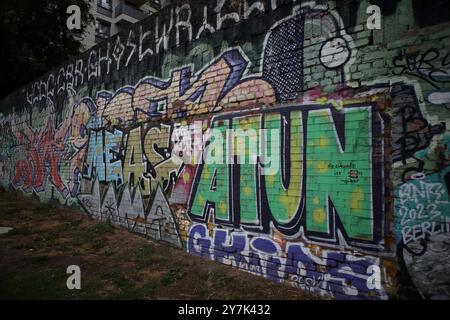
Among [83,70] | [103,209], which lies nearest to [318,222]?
[103,209]

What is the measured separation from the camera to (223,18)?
4.68m

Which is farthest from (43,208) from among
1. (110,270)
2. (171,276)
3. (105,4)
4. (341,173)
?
(105,4)

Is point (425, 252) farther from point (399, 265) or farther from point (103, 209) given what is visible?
point (103, 209)

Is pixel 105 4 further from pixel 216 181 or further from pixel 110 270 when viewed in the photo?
pixel 110 270

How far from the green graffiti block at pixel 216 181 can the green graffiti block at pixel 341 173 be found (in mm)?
1330

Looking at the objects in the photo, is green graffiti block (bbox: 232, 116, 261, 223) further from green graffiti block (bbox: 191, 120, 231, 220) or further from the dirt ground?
the dirt ground

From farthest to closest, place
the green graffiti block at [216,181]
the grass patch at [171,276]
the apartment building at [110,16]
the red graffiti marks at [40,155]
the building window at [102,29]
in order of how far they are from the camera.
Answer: the building window at [102,29] → the apartment building at [110,16] → the red graffiti marks at [40,155] → the green graffiti block at [216,181] → the grass patch at [171,276]

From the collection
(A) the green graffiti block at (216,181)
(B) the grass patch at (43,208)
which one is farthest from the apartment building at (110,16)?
(A) the green graffiti block at (216,181)

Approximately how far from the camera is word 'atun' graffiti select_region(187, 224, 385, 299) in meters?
3.15

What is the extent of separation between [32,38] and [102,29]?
40.0 ft

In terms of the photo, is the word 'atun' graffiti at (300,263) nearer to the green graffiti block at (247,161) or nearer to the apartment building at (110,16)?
the green graffiti block at (247,161)

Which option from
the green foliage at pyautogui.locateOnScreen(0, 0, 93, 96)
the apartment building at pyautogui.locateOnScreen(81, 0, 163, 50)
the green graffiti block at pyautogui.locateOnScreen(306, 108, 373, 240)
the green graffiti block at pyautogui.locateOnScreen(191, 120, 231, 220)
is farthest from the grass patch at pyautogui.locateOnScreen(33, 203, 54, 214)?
the apartment building at pyautogui.locateOnScreen(81, 0, 163, 50)

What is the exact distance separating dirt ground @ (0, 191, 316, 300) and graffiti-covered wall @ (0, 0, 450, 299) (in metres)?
0.27

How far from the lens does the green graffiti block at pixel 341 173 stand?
3201mm
